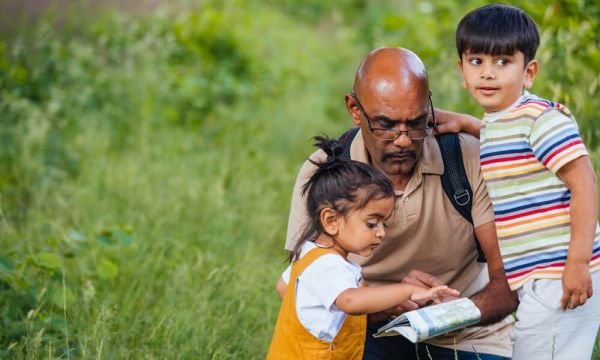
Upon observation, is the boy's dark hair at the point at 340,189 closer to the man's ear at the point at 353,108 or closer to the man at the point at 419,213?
the man at the point at 419,213

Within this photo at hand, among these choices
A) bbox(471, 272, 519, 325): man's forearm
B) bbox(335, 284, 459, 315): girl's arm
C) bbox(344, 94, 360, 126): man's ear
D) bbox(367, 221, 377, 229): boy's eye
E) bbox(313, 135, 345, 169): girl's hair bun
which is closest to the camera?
bbox(335, 284, 459, 315): girl's arm

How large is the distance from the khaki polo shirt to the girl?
1.40 feet

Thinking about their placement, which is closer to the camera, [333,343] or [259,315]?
[333,343]

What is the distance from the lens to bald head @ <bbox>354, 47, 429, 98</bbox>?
3.49 metres

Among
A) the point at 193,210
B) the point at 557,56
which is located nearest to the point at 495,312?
the point at 557,56

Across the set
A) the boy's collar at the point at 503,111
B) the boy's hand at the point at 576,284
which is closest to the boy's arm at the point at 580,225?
the boy's hand at the point at 576,284

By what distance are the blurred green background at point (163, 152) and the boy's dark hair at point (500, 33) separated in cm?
147

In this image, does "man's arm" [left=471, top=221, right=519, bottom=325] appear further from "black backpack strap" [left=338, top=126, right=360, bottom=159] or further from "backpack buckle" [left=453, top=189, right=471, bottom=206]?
"black backpack strap" [left=338, top=126, right=360, bottom=159]

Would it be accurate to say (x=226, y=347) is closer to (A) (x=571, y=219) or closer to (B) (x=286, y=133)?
(A) (x=571, y=219)

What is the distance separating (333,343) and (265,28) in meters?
9.37

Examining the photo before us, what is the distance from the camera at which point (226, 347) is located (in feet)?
13.5

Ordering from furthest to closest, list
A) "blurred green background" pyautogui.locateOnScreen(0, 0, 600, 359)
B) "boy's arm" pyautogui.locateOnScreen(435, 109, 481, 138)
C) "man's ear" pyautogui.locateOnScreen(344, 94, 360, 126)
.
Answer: "blurred green background" pyautogui.locateOnScreen(0, 0, 600, 359)
"man's ear" pyautogui.locateOnScreen(344, 94, 360, 126)
"boy's arm" pyautogui.locateOnScreen(435, 109, 481, 138)

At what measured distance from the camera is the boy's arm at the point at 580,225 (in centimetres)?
296

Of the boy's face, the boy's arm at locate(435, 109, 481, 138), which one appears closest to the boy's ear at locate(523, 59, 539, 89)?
the boy's face
